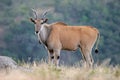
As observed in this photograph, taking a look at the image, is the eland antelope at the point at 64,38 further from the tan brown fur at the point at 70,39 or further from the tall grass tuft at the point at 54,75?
the tall grass tuft at the point at 54,75

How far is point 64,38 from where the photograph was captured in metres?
17.7

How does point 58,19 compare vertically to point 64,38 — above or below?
below

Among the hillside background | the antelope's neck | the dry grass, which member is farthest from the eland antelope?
the hillside background

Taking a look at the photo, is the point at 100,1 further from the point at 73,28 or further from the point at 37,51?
the point at 73,28

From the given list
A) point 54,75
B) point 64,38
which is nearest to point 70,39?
point 64,38

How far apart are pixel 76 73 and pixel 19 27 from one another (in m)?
36.7

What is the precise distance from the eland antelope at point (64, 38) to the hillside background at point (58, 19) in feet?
68.3

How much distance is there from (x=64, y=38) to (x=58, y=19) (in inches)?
1315

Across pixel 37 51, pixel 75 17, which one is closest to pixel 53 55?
pixel 37 51

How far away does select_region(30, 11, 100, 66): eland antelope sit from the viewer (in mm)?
17219

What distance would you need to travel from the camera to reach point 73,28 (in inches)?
707

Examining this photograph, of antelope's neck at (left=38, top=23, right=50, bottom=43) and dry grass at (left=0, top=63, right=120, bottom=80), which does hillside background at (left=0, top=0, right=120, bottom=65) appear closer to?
antelope's neck at (left=38, top=23, right=50, bottom=43)

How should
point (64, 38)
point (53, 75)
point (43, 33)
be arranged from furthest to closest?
point (64, 38)
point (43, 33)
point (53, 75)

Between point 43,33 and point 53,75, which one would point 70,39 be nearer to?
point 43,33
